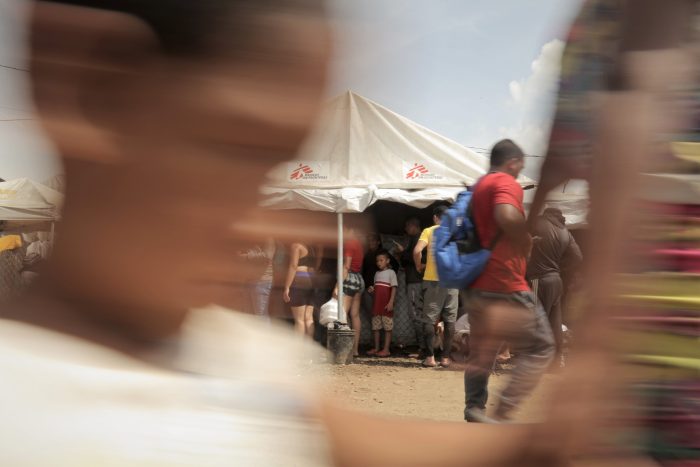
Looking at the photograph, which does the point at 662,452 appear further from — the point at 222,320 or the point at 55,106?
the point at 55,106

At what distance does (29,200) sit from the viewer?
2.28 ft

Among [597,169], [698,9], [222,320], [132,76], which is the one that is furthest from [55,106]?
[698,9]

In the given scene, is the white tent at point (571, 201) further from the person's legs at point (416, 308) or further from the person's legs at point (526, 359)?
the person's legs at point (416, 308)

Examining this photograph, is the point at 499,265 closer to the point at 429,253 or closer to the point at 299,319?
the point at 299,319

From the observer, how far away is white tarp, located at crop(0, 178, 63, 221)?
2.05 feet

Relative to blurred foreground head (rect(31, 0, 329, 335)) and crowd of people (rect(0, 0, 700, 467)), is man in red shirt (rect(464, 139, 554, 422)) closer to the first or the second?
crowd of people (rect(0, 0, 700, 467))

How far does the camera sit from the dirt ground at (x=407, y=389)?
0.91 metres

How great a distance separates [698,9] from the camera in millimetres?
809

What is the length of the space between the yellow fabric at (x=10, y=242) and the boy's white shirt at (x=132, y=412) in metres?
0.22

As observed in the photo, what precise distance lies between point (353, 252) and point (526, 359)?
428 millimetres

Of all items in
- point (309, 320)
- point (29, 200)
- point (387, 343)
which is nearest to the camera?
point (29, 200)

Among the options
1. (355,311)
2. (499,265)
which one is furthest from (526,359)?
(355,311)

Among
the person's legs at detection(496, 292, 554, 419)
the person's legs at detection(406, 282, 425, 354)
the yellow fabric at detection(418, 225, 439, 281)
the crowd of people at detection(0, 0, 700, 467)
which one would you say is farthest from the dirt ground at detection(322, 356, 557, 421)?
the yellow fabric at detection(418, 225, 439, 281)

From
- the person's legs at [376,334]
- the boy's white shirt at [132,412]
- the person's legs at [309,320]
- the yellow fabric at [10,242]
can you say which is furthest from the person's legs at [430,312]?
the boy's white shirt at [132,412]
